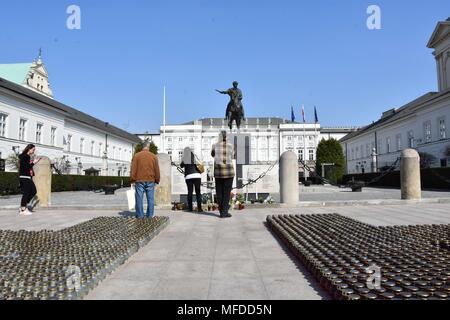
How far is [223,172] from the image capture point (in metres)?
8.53

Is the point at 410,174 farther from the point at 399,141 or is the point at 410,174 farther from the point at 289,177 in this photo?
the point at 399,141

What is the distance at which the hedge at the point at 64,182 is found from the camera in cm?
2480

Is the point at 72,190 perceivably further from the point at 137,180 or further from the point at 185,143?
the point at 185,143

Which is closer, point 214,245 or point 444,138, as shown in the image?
point 214,245

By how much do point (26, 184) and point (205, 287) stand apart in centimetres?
842

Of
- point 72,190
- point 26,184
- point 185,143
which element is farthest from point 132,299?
point 185,143

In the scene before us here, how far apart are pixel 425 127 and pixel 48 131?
167 ft

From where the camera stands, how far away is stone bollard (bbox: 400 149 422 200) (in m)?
12.1

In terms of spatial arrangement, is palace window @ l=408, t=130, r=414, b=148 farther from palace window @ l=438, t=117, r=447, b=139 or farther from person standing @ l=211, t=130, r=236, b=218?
person standing @ l=211, t=130, r=236, b=218

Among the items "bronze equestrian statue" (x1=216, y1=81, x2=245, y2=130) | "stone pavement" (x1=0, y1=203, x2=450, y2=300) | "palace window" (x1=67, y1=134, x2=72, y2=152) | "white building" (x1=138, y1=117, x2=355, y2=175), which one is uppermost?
"white building" (x1=138, y1=117, x2=355, y2=175)

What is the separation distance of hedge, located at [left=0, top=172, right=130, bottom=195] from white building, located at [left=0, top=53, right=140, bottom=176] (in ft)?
22.2

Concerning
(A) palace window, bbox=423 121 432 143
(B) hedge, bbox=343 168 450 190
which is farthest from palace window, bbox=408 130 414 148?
(B) hedge, bbox=343 168 450 190

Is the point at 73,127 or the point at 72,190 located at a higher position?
the point at 73,127

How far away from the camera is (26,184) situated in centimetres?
982
